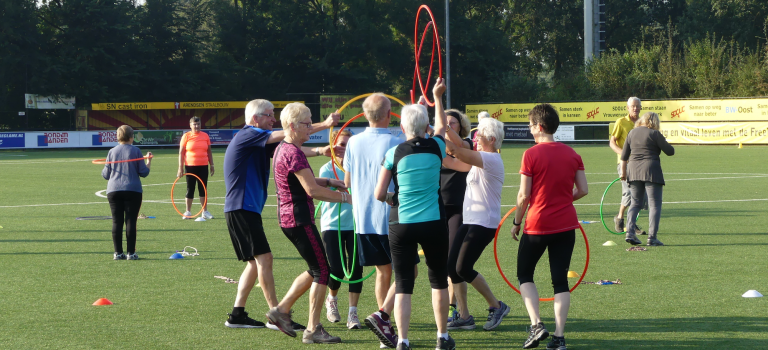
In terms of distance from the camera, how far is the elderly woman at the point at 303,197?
6.09 meters

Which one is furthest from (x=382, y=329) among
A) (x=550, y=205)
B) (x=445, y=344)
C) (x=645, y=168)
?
(x=645, y=168)

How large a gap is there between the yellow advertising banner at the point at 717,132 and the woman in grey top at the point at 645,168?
29618mm

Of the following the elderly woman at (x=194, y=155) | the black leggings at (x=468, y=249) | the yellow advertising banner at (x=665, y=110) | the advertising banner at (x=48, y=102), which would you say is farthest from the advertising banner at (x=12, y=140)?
the black leggings at (x=468, y=249)

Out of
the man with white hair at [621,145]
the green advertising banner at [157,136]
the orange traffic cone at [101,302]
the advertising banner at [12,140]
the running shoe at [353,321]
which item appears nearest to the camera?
the running shoe at [353,321]

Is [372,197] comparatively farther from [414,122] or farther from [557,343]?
[557,343]

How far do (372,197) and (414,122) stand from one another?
2.86ft

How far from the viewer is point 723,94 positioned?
1911 inches

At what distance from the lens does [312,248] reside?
629cm

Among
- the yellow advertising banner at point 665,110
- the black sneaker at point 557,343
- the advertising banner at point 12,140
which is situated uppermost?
the yellow advertising banner at point 665,110

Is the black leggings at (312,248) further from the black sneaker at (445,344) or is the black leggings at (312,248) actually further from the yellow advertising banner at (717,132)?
the yellow advertising banner at (717,132)

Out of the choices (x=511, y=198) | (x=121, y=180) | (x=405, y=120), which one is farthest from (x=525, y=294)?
(x=511, y=198)

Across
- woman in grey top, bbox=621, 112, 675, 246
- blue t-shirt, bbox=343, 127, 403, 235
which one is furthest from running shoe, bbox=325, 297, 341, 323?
woman in grey top, bbox=621, 112, 675, 246

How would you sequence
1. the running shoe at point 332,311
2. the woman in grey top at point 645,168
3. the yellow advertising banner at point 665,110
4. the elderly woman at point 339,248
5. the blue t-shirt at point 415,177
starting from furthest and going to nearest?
the yellow advertising banner at point 665,110 → the woman in grey top at point 645,168 → the running shoe at point 332,311 → the elderly woman at point 339,248 → the blue t-shirt at point 415,177

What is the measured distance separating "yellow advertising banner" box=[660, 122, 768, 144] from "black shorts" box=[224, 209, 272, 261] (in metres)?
→ 36.1
